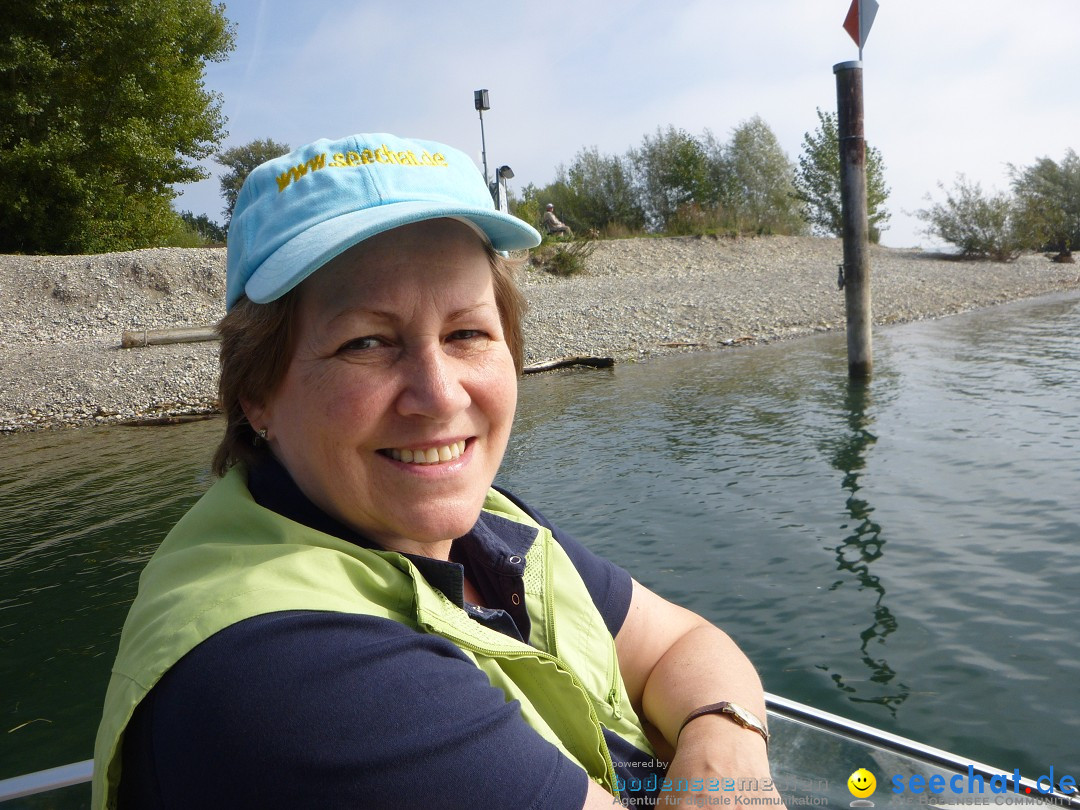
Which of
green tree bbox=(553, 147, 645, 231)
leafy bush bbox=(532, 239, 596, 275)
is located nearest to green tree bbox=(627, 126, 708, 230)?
green tree bbox=(553, 147, 645, 231)

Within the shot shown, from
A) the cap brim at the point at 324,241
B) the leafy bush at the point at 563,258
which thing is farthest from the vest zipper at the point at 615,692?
the leafy bush at the point at 563,258

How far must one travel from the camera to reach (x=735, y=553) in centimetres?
512

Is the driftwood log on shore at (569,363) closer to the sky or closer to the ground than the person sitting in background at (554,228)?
closer to the ground

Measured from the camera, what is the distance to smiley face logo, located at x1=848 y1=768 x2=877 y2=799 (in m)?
1.91

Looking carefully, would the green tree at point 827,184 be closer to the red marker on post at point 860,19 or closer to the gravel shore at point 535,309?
the gravel shore at point 535,309

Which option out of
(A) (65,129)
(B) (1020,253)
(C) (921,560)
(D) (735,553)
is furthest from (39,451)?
(B) (1020,253)

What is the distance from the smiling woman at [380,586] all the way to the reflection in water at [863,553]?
2040mm

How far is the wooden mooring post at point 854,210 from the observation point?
9.76 m

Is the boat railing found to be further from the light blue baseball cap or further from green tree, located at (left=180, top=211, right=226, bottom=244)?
green tree, located at (left=180, top=211, right=226, bottom=244)

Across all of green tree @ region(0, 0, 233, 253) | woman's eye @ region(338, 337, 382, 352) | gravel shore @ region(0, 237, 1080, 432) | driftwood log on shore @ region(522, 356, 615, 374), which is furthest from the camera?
green tree @ region(0, 0, 233, 253)

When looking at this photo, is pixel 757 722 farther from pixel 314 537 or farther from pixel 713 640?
pixel 314 537

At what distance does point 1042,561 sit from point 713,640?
344cm

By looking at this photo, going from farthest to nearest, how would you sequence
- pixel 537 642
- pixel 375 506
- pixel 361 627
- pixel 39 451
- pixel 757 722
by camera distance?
pixel 39 451 → pixel 757 722 → pixel 537 642 → pixel 375 506 → pixel 361 627

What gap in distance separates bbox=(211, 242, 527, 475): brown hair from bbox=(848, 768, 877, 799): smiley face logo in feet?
4.21
